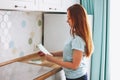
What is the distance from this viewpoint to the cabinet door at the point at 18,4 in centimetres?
156

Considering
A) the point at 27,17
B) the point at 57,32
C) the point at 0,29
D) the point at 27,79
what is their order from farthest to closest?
1. the point at 57,32
2. the point at 27,17
3. the point at 0,29
4. the point at 27,79

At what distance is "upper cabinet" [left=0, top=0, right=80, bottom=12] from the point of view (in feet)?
5.23

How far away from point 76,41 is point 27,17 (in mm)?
860

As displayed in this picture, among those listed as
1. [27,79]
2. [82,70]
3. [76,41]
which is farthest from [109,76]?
[27,79]

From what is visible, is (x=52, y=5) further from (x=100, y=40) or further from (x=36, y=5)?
(x=100, y=40)

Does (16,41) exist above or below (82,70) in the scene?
above

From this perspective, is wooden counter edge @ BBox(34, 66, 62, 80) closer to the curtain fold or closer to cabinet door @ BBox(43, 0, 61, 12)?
cabinet door @ BBox(43, 0, 61, 12)

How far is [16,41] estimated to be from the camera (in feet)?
7.46

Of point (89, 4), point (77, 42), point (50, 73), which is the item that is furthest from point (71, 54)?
point (89, 4)

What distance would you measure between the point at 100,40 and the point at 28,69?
124cm

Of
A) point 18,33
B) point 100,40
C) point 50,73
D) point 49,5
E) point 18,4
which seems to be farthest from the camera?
point 100,40

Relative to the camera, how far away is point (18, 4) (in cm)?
168

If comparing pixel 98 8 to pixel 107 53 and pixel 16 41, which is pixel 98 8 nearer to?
pixel 107 53
